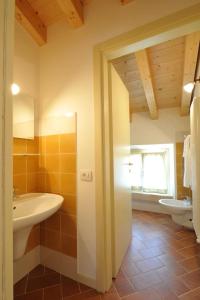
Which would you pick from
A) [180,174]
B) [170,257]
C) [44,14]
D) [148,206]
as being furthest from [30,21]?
[148,206]

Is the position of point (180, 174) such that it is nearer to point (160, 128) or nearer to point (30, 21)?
point (160, 128)

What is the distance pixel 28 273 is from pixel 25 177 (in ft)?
3.21

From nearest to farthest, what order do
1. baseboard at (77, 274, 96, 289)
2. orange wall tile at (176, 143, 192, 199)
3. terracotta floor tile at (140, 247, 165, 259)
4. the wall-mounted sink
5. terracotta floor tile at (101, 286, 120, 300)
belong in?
the wall-mounted sink < terracotta floor tile at (101, 286, 120, 300) < baseboard at (77, 274, 96, 289) < terracotta floor tile at (140, 247, 165, 259) < orange wall tile at (176, 143, 192, 199)

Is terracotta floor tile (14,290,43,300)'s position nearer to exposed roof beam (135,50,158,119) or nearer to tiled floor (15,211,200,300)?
tiled floor (15,211,200,300)

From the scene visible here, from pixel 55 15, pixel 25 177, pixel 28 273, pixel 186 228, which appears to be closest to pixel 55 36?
pixel 55 15

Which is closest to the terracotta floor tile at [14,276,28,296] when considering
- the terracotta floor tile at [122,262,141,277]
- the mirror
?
the terracotta floor tile at [122,262,141,277]

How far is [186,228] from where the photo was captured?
2.73m

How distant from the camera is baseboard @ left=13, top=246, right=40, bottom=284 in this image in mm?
1580

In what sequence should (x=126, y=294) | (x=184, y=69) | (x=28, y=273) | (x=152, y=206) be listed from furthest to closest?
(x=152, y=206) < (x=184, y=69) < (x=28, y=273) < (x=126, y=294)

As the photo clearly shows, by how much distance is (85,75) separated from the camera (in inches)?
62.3

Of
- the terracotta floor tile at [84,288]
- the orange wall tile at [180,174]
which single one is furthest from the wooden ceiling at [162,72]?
the terracotta floor tile at [84,288]

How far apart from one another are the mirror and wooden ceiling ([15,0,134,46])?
71 cm

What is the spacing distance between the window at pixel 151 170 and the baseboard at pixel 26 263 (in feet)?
8.63

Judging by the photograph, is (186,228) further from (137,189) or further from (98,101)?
(98,101)
